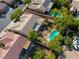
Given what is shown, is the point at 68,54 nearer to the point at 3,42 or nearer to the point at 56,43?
the point at 56,43

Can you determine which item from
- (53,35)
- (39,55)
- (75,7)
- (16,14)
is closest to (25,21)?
(16,14)

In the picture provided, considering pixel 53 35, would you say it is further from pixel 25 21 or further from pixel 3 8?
pixel 3 8

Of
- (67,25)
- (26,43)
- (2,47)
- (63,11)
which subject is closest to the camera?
(2,47)

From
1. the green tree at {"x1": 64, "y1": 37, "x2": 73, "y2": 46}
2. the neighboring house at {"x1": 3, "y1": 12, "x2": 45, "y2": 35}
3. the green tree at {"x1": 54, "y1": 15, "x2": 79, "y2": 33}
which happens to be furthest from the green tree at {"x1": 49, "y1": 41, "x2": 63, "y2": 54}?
Answer: the neighboring house at {"x1": 3, "y1": 12, "x2": 45, "y2": 35}

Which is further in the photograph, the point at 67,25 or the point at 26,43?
the point at 67,25

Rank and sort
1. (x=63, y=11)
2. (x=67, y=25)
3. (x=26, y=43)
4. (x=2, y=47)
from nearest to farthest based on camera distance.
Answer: (x=2, y=47)
(x=26, y=43)
(x=67, y=25)
(x=63, y=11)

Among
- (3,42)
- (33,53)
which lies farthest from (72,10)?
(3,42)
